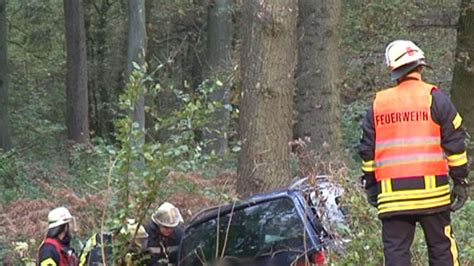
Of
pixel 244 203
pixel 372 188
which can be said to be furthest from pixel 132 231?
pixel 372 188

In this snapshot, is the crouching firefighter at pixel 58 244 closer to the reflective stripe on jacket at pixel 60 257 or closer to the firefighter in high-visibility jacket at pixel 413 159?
the reflective stripe on jacket at pixel 60 257

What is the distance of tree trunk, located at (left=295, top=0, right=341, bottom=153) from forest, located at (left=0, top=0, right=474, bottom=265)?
16 mm

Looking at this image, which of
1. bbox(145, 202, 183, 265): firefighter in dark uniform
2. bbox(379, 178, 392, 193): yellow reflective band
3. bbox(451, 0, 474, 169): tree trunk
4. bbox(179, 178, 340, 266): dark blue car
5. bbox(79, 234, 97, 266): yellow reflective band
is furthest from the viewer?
bbox(451, 0, 474, 169): tree trunk

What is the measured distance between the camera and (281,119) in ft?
29.6

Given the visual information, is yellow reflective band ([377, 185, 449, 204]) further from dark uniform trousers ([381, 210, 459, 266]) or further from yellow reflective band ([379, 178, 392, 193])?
dark uniform trousers ([381, 210, 459, 266])

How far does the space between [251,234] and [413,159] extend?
67.9 inches

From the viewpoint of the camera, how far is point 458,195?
566cm

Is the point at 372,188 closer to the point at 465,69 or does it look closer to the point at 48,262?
the point at 48,262

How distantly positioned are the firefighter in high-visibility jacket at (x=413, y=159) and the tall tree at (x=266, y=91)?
3.13 m

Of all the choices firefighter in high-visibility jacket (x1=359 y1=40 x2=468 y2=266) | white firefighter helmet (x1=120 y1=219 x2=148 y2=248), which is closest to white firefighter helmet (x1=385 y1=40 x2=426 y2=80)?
firefighter in high-visibility jacket (x1=359 y1=40 x2=468 y2=266)

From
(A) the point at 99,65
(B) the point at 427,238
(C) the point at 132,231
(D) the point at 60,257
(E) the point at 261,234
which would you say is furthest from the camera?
(A) the point at 99,65

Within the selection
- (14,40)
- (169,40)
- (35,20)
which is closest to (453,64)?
(169,40)

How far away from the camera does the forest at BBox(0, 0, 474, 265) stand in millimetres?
7086

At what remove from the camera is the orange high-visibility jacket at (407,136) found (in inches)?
221
